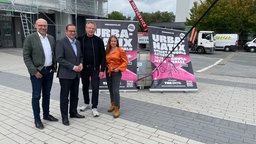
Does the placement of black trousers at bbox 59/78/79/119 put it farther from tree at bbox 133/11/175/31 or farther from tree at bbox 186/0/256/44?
tree at bbox 133/11/175/31

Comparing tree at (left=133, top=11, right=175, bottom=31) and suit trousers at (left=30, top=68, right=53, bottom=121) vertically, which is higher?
tree at (left=133, top=11, right=175, bottom=31)

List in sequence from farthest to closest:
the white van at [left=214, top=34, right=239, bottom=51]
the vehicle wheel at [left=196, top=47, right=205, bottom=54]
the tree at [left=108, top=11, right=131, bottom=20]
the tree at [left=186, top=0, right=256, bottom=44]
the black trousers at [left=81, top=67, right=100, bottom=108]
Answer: the tree at [left=108, top=11, right=131, bottom=20] < the tree at [left=186, top=0, right=256, bottom=44] < the white van at [left=214, top=34, right=239, bottom=51] < the vehicle wheel at [left=196, top=47, right=205, bottom=54] < the black trousers at [left=81, top=67, right=100, bottom=108]

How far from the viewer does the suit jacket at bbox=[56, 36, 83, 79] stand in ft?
12.0

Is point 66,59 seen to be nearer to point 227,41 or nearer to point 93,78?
point 93,78

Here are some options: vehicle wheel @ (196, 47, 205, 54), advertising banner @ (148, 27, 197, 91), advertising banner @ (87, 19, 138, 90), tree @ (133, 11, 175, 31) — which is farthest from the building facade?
tree @ (133, 11, 175, 31)

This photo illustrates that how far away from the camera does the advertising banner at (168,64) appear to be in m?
6.15

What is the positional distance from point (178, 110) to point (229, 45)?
23.2 meters

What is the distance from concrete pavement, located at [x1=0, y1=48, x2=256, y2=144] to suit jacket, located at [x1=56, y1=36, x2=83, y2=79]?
0.91m

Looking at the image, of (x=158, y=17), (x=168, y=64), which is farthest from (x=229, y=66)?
(x=158, y=17)

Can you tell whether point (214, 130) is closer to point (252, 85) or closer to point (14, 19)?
point (252, 85)

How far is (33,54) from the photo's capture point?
11.7 feet

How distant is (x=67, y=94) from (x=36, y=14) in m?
16.9

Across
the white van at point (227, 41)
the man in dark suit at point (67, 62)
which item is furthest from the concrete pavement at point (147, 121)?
the white van at point (227, 41)

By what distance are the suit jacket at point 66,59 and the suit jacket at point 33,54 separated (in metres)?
0.27
